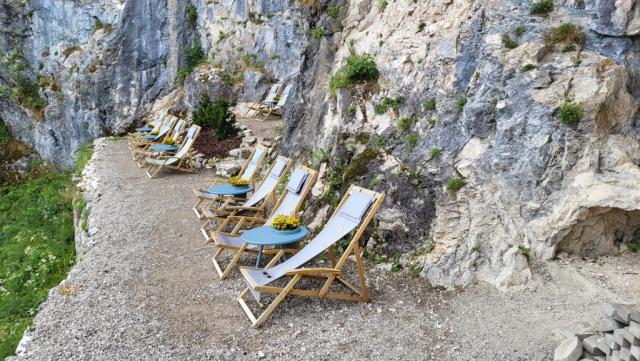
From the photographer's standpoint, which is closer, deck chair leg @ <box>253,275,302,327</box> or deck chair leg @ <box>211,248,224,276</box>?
deck chair leg @ <box>253,275,302,327</box>

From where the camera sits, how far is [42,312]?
4465 mm

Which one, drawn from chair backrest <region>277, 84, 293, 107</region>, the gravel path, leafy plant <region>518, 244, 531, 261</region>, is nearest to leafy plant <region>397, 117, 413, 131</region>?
the gravel path

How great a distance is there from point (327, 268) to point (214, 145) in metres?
8.26

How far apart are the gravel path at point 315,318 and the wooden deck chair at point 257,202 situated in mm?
1220

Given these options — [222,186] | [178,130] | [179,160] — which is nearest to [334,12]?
[222,186]

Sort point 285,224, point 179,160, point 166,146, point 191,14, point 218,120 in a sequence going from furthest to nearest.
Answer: point 191,14 < point 218,120 < point 166,146 < point 179,160 < point 285,224

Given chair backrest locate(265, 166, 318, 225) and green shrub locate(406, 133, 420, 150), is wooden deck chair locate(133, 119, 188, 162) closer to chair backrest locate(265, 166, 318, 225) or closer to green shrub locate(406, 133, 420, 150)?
chair backrest locate(265, 166, 318, 225)

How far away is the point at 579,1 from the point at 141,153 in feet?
31.1

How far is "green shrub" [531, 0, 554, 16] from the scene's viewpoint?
519 cm

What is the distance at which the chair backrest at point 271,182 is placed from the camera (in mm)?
6707

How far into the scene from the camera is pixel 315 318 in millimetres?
4219

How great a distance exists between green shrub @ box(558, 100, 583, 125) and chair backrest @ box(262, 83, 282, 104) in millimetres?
10891

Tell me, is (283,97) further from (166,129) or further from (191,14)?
(191,14)

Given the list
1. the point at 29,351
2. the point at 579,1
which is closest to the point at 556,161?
the point at 579,1
